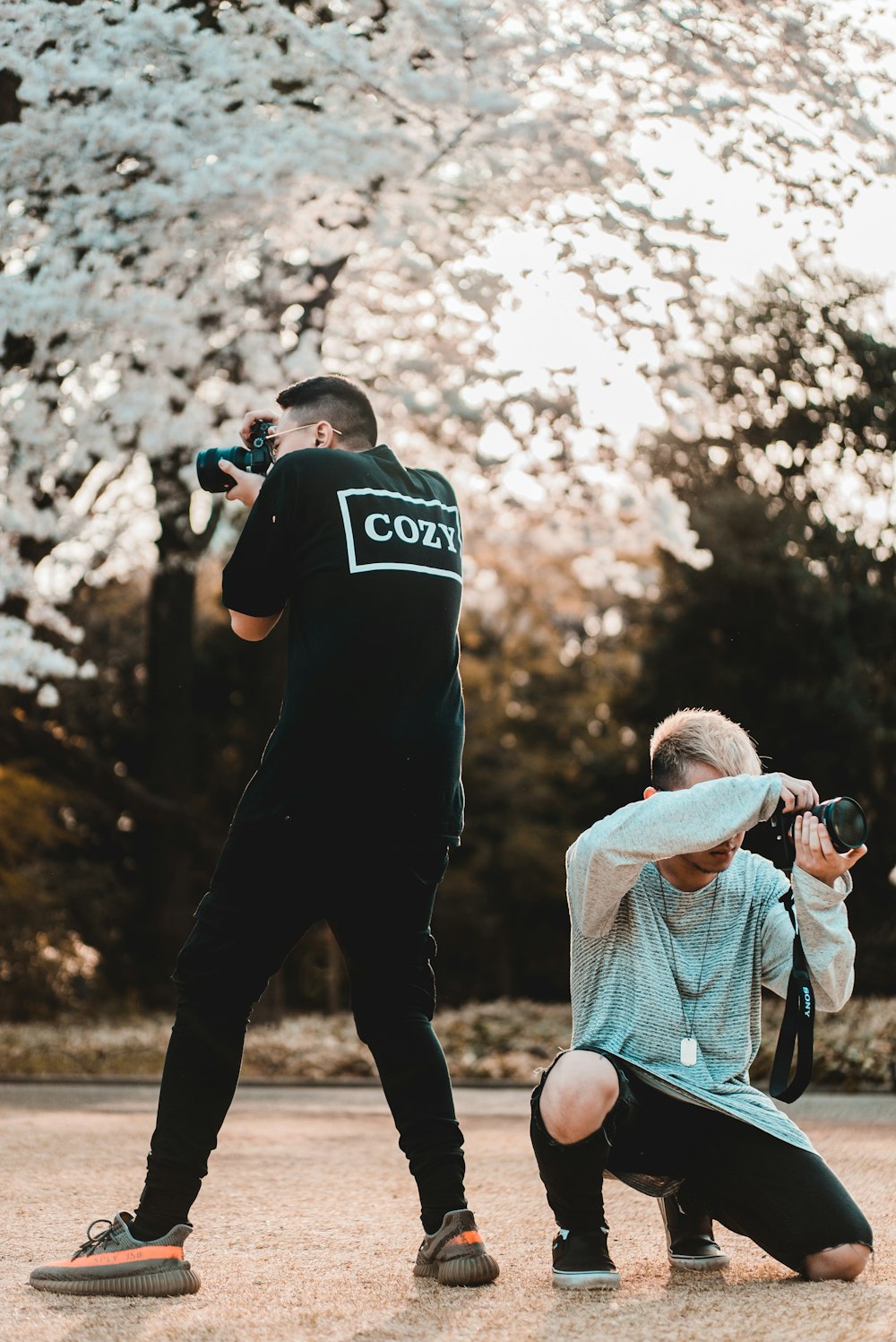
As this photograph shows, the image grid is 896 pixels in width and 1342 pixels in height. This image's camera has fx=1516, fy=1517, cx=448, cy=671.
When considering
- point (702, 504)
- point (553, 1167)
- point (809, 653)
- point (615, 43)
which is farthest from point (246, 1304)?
point (702, 504)

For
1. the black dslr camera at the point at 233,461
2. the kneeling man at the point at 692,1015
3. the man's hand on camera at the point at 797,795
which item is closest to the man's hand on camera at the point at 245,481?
the black dslr camera at the point at 233,461

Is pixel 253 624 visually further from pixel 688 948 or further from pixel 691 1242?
pixel 691 1242

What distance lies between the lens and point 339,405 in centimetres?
316

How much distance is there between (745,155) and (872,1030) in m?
4.75

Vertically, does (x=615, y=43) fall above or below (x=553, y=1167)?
above

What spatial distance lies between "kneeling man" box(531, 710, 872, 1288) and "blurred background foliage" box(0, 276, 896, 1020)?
18.7 feet

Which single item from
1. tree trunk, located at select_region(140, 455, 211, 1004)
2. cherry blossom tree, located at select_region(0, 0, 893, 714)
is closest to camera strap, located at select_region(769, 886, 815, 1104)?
cherry blossom tree, located at select_region(0, 0, 893, 714)

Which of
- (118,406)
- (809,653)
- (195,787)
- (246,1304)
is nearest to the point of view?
(246,1304)

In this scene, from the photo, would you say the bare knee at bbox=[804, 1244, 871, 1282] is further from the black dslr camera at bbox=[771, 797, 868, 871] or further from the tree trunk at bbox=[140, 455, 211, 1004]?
the tree trunk at bbox=[140, 455, 211, 1004]

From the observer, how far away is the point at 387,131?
742 cm

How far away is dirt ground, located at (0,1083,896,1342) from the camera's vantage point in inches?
94.4

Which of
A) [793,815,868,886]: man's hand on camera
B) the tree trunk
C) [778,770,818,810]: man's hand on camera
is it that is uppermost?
[778,770,818,810]: man's hand on camera

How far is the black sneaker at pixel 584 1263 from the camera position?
2742 mm

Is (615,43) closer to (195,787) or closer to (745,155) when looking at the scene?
(745,155)
